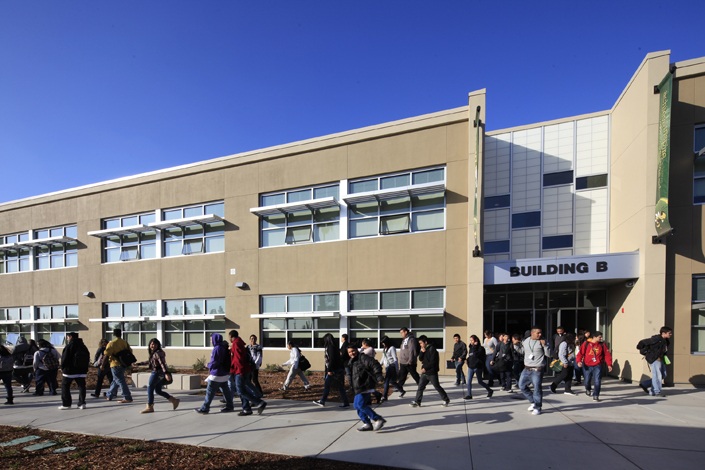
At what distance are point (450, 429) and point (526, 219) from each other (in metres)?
10.7

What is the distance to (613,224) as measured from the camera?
43.9ft

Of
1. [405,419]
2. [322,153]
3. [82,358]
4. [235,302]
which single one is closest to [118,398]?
[82,358]

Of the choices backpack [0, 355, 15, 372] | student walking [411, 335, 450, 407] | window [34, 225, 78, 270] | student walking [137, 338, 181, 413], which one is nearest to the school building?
window [34, 225, 78, 270]

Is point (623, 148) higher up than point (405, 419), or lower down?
higher up

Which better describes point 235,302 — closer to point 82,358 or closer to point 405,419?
point 82,358

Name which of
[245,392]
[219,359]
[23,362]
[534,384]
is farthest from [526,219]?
[23,362]

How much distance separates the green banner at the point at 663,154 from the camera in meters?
10.2

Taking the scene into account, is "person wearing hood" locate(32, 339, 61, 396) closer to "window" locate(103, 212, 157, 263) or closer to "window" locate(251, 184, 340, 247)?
"window" locate(251, 184, 340, 247)

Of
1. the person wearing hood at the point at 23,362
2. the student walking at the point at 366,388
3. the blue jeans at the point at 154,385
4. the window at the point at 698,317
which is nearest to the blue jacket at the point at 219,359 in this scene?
the blue jeans at the point at 154,385

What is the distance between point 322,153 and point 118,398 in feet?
35.0

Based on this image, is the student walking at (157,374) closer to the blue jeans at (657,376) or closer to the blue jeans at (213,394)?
the blue jeans at (213,394)

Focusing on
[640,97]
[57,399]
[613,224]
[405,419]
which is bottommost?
[57,399]

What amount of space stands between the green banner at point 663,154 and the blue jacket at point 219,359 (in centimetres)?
1182

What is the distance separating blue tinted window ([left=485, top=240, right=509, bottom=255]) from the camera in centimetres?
1499
